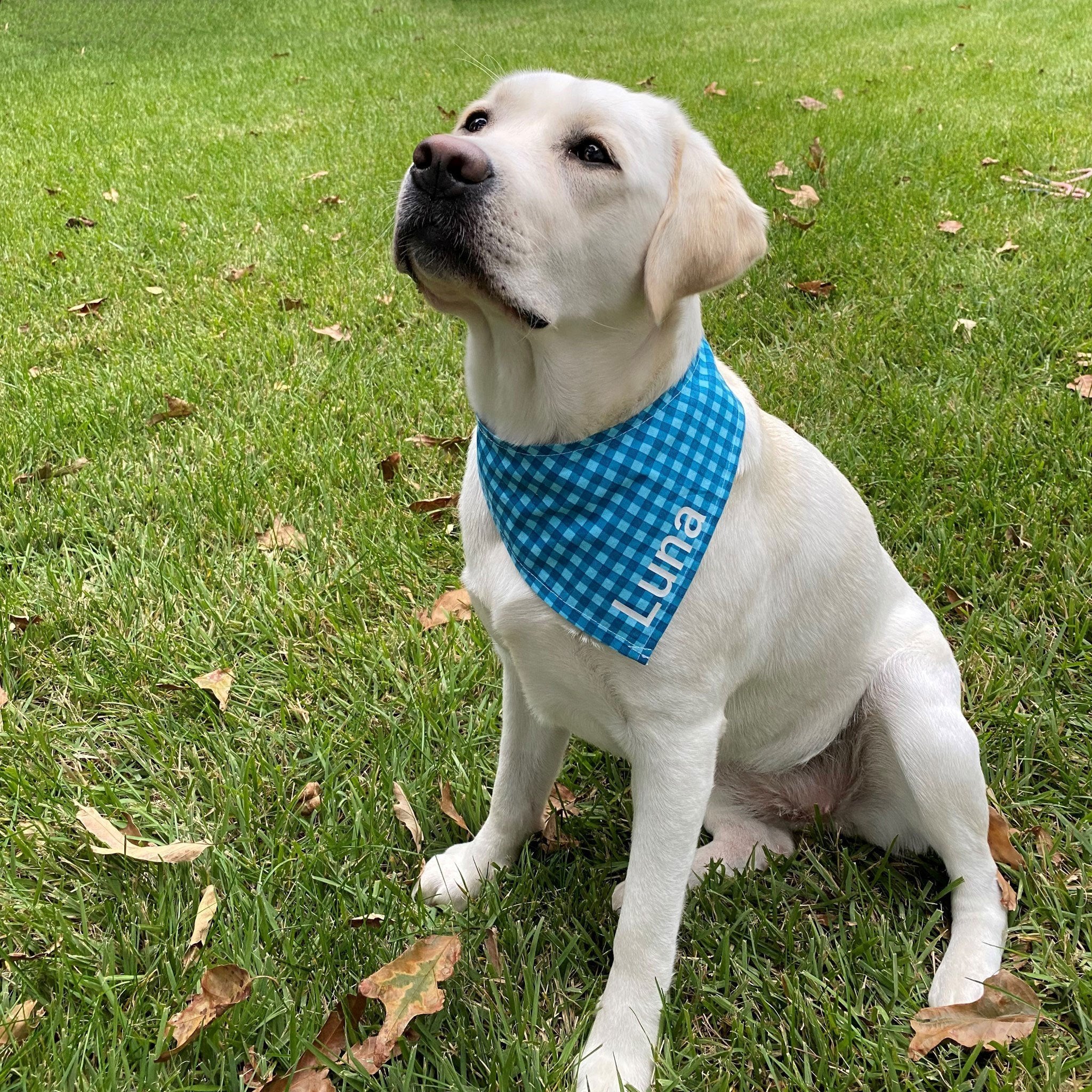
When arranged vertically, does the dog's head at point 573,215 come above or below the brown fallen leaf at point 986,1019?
above

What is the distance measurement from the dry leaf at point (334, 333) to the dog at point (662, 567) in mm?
2595

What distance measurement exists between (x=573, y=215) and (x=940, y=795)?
55.7 inches

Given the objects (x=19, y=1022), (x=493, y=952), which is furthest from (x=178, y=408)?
(x=493, y=952)

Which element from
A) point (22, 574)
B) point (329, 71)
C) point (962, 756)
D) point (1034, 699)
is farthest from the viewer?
point (329, 71)

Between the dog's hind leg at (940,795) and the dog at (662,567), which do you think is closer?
the dog at (662,567)

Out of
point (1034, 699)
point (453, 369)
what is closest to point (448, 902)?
point (1034, 699)

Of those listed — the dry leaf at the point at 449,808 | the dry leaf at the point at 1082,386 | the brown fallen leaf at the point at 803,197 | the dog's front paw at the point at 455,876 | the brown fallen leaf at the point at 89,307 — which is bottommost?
the dry leaf at the point at 449,808

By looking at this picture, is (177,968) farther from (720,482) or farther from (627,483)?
(720,482)

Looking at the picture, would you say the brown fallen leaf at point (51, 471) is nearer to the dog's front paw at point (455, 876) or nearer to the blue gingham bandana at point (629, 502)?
the dog's front paw at point (455, 876)

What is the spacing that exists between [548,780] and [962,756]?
934mm

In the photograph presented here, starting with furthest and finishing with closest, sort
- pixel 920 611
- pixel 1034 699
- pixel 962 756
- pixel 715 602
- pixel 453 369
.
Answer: pixel 453 369 → pixel 1034 699 → pixel 920 611 → pixel 962 756 → pixel 715 602

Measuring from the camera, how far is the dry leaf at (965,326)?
4113 millimetres

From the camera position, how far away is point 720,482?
1810 millimetres

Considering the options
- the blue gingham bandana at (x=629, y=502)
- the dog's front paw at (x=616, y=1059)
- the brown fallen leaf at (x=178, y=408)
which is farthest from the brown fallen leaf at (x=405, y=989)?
the brown fallen leaf at (x=178, y=408)
